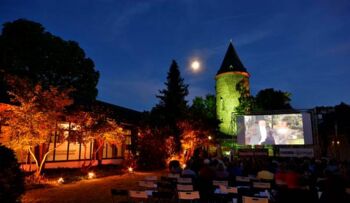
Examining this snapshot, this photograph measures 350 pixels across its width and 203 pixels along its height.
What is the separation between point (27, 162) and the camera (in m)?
12.6

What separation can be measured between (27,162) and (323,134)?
3024cm

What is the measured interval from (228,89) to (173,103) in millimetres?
20484

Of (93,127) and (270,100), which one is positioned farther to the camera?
(270,100)

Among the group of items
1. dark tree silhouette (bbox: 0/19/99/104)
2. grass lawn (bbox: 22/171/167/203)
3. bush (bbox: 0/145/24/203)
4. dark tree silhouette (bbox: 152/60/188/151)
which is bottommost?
grass lawn (bbox: 22/171/167/203)

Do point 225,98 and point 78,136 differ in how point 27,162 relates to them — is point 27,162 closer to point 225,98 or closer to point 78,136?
point 78,136

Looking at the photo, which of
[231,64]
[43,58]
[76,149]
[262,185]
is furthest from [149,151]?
[231,64]

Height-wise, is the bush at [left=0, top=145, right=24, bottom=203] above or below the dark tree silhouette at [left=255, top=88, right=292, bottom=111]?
below

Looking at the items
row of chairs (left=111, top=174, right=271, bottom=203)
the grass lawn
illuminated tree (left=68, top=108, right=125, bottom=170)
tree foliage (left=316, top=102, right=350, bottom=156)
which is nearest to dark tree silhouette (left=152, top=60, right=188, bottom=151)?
illuminated tree (left=68, top=108, right=125, bottom=170)

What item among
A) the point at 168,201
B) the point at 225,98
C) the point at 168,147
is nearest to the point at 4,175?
the point at 168,201

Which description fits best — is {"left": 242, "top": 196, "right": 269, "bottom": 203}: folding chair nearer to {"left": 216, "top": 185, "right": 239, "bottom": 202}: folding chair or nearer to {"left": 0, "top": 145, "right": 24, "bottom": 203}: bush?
{"left": 216, "top": 185, "right": 239, "bottom": 202}: folding chair

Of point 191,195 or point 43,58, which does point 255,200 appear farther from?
point 43,58

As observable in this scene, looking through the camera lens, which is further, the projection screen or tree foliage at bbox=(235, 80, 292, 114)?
tree foliage at bbox=(235, 80, 292, 114)

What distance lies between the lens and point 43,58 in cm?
2461

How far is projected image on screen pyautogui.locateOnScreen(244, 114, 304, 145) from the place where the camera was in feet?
52.9
